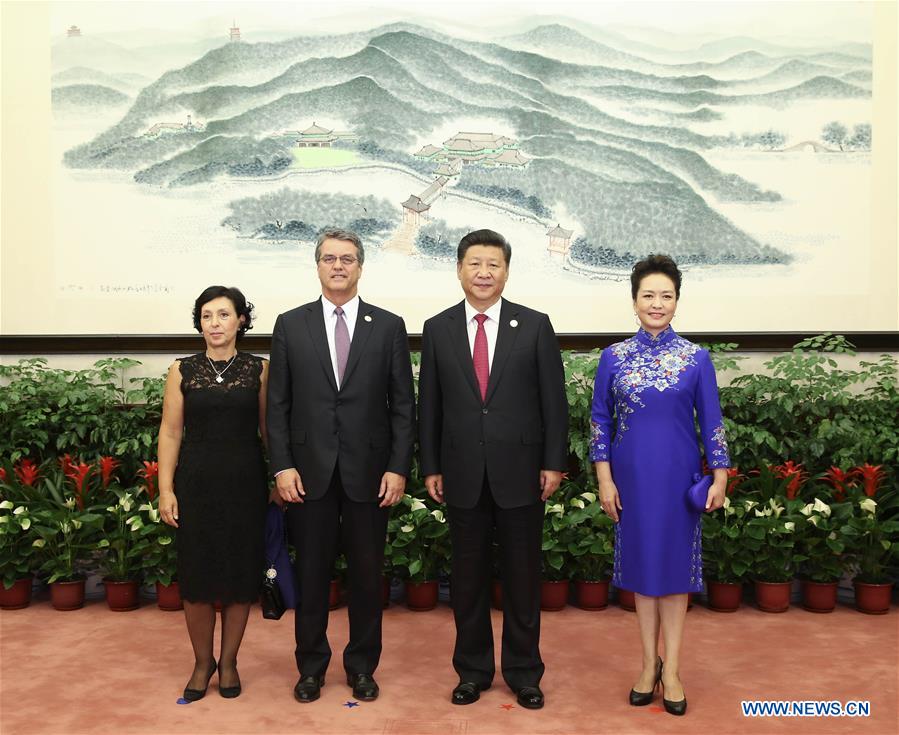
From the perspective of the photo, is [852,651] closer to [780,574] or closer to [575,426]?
[780,574]

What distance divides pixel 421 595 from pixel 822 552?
6.23ft

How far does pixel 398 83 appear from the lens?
4.68 m

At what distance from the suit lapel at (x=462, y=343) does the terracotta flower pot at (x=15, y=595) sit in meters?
2.55

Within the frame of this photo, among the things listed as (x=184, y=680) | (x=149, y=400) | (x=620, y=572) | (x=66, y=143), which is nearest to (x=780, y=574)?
(x=620, y=572)

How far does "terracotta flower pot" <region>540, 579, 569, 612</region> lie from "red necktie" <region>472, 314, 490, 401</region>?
1499 mm

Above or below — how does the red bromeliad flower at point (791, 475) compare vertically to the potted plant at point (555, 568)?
above

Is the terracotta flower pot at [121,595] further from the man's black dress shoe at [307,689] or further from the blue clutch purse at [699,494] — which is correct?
the blue clutch purse at [699,494]

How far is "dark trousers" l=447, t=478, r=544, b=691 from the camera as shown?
2748 millimetres

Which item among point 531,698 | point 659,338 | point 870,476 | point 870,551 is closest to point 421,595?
point 531,698

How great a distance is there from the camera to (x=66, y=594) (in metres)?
3.80

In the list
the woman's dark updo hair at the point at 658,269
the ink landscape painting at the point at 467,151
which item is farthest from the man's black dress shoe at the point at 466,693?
the ink landscape painting at the point at 467,151

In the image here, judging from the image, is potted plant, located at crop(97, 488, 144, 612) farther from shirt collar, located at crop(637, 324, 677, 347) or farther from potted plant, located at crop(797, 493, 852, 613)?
potted plant, located at crop(797, 493, 852, 613)

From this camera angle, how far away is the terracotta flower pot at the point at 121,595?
12.5ft

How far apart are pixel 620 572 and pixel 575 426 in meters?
1.47
